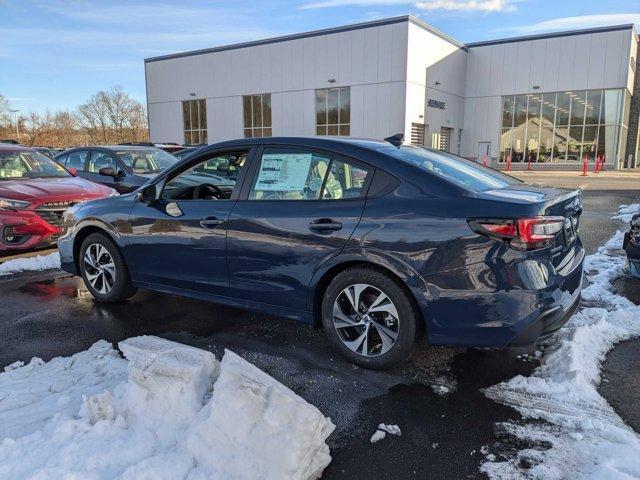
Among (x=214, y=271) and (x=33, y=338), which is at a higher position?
(x=214, y=271)

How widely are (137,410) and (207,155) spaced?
2354 millimetres

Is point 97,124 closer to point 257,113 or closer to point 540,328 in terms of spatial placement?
point 257,113

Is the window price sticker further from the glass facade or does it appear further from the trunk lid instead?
the glass facade

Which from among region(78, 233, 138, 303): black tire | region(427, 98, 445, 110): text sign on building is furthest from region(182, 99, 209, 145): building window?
region(78, 233, 138, 303): black tire

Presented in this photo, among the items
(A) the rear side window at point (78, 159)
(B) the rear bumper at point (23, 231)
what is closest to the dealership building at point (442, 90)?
(A) the rear side window at point (78, 159)

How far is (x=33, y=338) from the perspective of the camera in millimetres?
4355

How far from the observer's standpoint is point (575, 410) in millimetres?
3072

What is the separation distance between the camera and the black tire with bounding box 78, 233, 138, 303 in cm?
502

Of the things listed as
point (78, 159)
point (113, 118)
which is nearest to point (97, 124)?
point (113, 118)

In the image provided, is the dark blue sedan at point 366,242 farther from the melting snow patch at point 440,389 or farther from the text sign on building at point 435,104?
the text sign on building at point 435,104

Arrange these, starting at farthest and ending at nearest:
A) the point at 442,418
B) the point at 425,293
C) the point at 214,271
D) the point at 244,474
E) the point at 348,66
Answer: the point at 348,66 < the point at 214,271 < the point at 425,293 < the point at 442,418 < the point at 244,474

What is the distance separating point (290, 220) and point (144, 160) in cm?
753

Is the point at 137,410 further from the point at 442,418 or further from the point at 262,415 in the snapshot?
the point at 442,418

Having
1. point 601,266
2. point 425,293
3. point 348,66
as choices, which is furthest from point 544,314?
point 348,66
